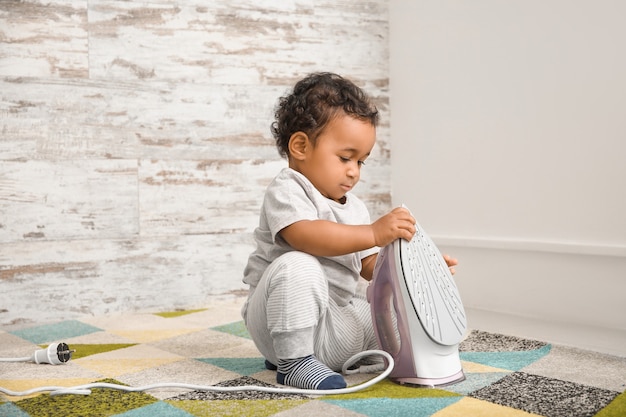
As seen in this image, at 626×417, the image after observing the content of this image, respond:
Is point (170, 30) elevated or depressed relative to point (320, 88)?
elevated

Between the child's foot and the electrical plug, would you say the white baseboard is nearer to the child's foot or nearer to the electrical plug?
the child's foot

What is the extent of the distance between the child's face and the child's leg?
0.43ft

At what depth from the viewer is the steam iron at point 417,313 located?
883mm

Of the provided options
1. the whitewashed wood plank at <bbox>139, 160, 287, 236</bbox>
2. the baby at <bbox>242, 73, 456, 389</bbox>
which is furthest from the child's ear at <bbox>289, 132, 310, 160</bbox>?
the whitewashed wood plank at <bbox>139, 160, 287, 236</bbox>

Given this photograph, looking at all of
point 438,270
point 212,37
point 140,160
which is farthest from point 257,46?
point 438,270

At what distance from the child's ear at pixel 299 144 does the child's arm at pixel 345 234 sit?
13cm

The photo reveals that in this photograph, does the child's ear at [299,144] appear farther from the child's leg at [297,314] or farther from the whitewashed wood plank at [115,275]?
the whitewashed wood plank at [115,275]

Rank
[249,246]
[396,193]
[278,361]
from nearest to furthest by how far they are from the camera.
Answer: [278,361], [249,246], [396,193]

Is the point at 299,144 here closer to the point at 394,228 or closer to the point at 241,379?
the point at 394,228

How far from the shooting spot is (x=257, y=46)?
1.65 metres

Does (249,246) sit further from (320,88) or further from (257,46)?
(320,88)

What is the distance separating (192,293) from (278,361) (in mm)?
694

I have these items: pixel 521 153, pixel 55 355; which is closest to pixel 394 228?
pixel 55 355

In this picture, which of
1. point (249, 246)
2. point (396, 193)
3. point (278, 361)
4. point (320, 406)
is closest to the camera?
point (320, 406)
